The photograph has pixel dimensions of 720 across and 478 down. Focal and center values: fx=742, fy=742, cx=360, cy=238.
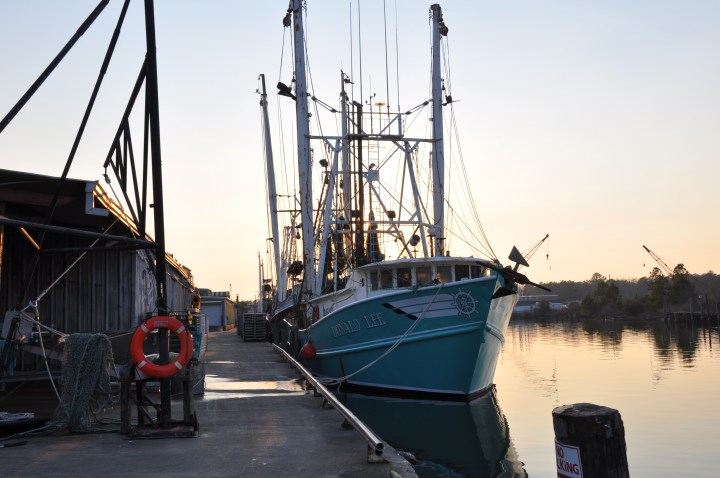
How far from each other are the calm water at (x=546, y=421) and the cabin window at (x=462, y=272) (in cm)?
377

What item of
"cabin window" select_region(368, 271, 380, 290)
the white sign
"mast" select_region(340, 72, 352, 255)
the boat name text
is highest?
"mast" select_region(340, 72, 352, 255)

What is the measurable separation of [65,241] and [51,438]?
8001 mm

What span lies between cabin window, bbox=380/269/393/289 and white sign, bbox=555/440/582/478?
57.5 ft

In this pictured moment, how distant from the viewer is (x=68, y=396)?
11.1 metres

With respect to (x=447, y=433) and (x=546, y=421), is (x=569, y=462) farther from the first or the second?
(x=546, y=421)

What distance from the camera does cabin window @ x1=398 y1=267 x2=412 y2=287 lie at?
2287cm

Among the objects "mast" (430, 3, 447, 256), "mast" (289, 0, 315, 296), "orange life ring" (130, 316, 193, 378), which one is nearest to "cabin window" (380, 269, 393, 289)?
"mast" (289, 0, 315, 296)

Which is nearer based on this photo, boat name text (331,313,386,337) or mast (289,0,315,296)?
boat name text (331,313,386,337)

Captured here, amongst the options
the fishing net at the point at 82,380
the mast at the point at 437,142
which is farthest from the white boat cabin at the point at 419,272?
the fishing net at the point at 82,380

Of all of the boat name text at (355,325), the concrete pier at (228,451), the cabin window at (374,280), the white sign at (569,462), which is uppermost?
the cabin window at (374,280)

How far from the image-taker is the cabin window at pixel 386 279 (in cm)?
2330

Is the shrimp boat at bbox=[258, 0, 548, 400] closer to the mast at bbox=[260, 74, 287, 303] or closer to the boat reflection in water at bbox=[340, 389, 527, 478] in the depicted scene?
the boat reflection in water at bbox=[340, 389, 527, 478]

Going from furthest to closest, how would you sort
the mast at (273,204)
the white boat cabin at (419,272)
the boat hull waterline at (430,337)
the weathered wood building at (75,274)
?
the mast at (273,204) < the white boat cabin at (419,272) < the boat hull waterline at (430,337) < the weathered wood building at (75,274)

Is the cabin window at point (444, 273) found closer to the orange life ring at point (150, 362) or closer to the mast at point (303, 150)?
the mast at point (303, 150)
